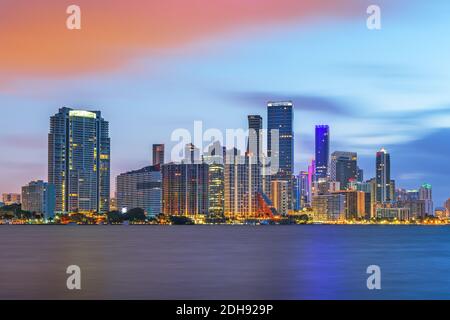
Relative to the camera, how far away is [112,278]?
60281 millimetres

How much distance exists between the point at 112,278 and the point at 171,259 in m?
26.0

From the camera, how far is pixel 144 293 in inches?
1972

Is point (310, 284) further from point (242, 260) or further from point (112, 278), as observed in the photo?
point (242, 260)
